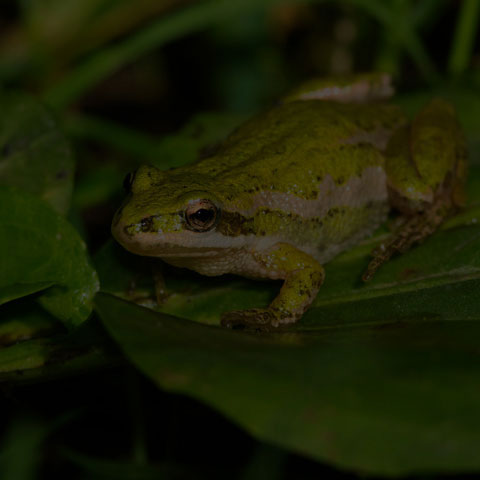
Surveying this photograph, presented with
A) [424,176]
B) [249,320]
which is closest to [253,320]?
[249,320]

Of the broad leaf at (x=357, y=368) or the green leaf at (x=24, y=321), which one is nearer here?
the broad leaf at (x=357, y=368)

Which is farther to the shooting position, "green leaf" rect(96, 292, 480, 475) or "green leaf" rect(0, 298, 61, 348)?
"green leaf" rect(0, 298, 61, 348)

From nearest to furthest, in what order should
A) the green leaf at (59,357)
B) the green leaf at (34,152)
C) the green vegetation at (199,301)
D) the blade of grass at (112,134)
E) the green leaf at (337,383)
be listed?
the green leaf at (337,383), the green vegetation at (199,301), the green leaf at (59,357), the green leaf at (34,152), the blade of grass at (112,134)

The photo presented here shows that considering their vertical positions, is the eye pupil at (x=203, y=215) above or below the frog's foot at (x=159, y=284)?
above

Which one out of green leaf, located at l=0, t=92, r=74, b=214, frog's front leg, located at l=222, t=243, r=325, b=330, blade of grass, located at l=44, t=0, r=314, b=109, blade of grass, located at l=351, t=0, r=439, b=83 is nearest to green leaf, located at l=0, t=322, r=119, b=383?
frog's front leg, located at l=222, t=243, r=325, b=330

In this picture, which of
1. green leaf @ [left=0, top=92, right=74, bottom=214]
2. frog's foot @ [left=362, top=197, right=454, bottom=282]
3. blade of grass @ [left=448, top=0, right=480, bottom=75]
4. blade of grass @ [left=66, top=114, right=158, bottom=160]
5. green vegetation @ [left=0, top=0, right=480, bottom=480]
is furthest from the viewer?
blade of grass @ [left=66, top=114, right=158, bottom=160]

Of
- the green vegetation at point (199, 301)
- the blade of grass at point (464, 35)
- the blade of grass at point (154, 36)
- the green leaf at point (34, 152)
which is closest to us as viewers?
the green vegetation at point (199, 301)

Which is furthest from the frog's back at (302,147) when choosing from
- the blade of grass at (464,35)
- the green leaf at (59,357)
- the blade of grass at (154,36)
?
the blade of grass at (464,35)

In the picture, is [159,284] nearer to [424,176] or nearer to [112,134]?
[424,176]

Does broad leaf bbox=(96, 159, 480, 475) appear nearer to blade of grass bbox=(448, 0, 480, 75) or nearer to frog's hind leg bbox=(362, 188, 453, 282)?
frog's hind leg bbox=(362, 188, 453, 282)

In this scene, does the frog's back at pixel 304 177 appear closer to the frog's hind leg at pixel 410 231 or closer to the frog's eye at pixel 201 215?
the frog's eye at pixel 201 215
